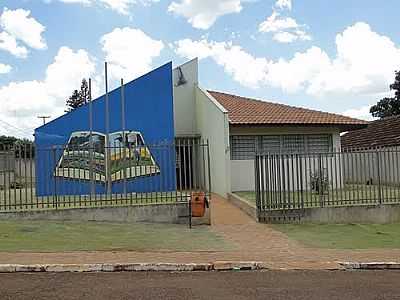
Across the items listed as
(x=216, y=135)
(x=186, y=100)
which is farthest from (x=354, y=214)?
(x=186, y=100)

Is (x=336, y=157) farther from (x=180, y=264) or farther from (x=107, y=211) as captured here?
(x=180, y=264)

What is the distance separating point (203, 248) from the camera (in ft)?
38.3

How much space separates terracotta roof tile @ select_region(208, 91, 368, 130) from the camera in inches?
882

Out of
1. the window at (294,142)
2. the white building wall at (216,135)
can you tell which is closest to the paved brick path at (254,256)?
the white building wall at (216,135)

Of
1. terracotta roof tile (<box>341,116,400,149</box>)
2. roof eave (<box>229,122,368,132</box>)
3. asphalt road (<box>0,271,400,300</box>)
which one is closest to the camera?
asphalt road (<box>0,271,400,300</box>)

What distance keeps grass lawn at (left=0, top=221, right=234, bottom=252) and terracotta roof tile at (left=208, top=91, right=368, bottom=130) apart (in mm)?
8226

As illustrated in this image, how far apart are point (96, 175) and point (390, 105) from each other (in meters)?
34.5

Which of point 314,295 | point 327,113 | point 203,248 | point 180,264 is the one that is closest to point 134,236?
point 203,248

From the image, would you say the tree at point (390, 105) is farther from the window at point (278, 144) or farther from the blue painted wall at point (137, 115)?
the blue painted wall at point (137, 115)

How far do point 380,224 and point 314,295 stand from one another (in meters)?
9.89

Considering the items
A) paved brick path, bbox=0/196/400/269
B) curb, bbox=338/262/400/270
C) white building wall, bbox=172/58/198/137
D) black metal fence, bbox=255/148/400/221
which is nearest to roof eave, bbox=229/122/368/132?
black metal fence, bbox=255/148/400/221

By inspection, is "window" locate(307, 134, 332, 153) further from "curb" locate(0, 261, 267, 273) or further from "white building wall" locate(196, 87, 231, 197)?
"curb" locate(0, 261, 267, 273)

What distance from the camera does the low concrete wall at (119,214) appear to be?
49.2ft

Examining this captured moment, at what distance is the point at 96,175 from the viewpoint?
770 inches
